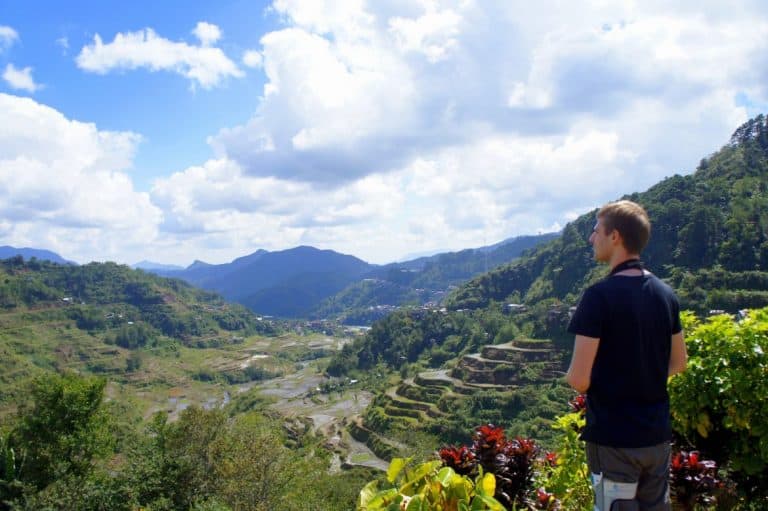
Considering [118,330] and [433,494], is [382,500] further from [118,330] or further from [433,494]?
[118,330]

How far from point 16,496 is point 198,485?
6106 millimetres

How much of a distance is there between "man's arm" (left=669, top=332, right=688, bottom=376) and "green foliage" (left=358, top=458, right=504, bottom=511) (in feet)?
3.58

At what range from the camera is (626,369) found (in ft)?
7.24

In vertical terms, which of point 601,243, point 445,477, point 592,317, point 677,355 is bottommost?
point 445,477

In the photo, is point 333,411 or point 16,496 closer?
point 16,496

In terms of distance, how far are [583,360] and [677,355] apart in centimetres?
62

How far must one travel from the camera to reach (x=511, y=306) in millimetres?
85250

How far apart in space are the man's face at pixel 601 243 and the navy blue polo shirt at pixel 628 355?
0.56 feet

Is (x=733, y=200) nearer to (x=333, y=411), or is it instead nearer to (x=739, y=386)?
(x=333, y=411)

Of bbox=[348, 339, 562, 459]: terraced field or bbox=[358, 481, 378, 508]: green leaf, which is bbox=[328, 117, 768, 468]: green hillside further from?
bbox=[358, 481, 378, 508]: green leaf

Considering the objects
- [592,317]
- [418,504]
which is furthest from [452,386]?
[418,504]

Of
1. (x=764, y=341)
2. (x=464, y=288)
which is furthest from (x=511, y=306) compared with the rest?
(x=764, y=341)

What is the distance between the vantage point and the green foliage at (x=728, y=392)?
11.3 feet

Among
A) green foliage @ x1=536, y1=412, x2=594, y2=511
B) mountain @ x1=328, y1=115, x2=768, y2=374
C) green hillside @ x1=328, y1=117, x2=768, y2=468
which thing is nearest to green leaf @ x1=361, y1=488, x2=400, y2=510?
green foliage @ x1=536, y1=412, x2=594, y2=511
